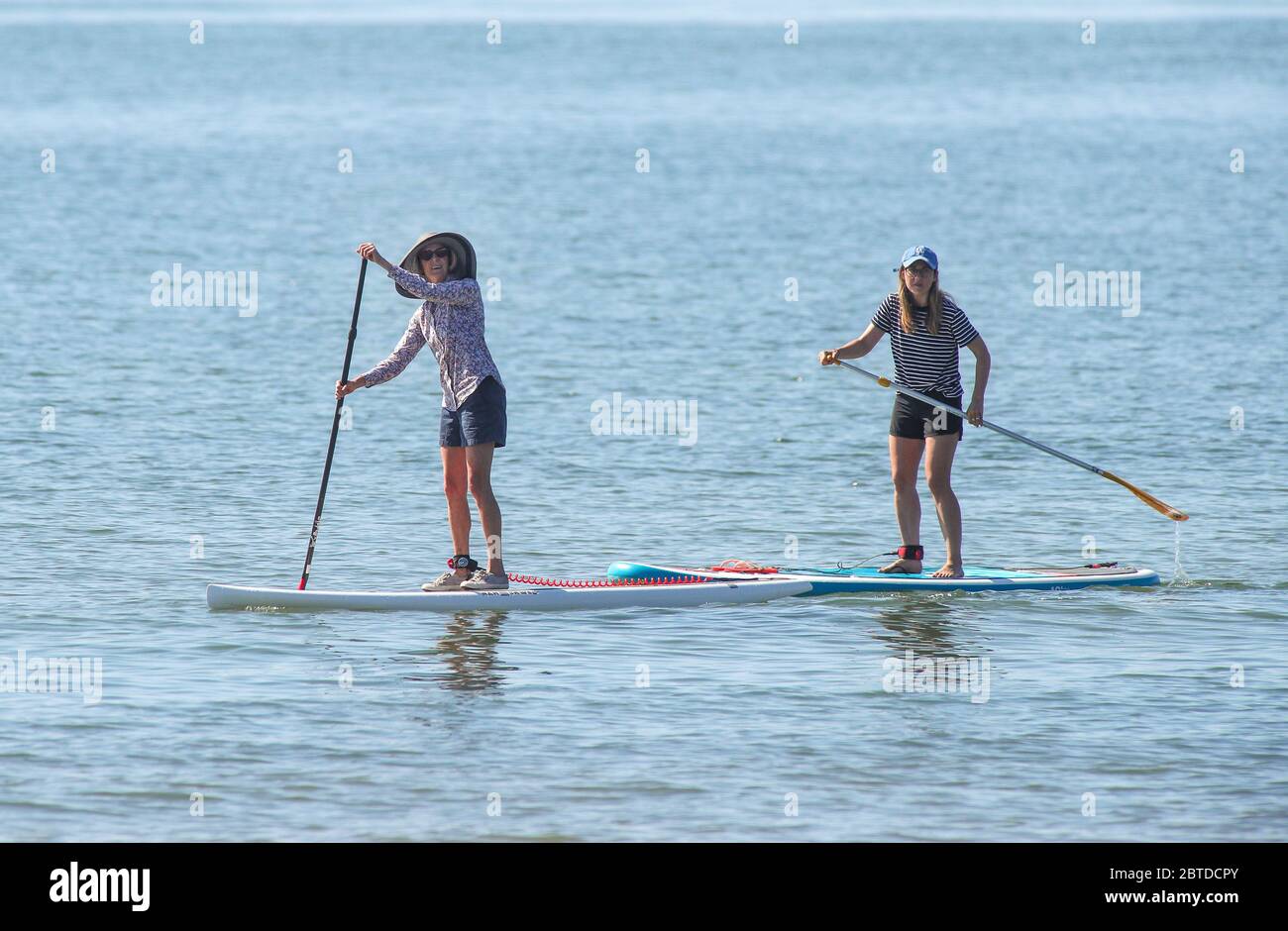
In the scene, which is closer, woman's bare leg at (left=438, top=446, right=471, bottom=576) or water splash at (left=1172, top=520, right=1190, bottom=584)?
woman's bare leg at (left=438, top=446, right=471, bottom=576)

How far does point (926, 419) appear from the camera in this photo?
11.3 meters

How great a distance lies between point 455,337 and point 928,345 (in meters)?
2.65

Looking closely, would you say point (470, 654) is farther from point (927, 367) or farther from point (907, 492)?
point (927, 367)

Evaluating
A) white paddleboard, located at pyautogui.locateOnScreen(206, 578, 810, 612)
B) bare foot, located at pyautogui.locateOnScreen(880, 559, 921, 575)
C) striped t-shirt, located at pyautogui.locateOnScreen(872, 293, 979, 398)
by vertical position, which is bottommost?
white paddleboard, located at pyautogui.locateOnScreen(206, 578, 810, 612)

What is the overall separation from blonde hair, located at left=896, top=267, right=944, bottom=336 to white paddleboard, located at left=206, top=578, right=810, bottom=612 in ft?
6.26

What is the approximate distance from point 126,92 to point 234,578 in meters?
48.1

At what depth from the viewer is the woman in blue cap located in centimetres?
1113

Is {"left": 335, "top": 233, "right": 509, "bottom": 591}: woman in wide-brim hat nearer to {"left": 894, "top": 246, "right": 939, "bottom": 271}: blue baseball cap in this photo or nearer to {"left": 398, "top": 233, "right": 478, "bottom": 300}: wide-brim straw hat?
{"left": 398, "top": 233, "right": 478, "bottom": 300}: wide-brim straw hat

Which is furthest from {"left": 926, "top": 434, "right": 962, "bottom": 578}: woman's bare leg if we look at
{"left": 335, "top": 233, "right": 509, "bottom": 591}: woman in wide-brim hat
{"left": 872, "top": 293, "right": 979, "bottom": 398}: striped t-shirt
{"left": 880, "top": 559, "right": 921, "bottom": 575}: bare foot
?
{"left": 335, "top": 233, "right": 509, "bottom": 591}: woman in wide-brim hat

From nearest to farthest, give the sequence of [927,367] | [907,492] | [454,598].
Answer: [454,598], [927,367], [907,492]

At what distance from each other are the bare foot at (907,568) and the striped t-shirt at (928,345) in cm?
104

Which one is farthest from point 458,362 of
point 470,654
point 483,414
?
point 470,654
